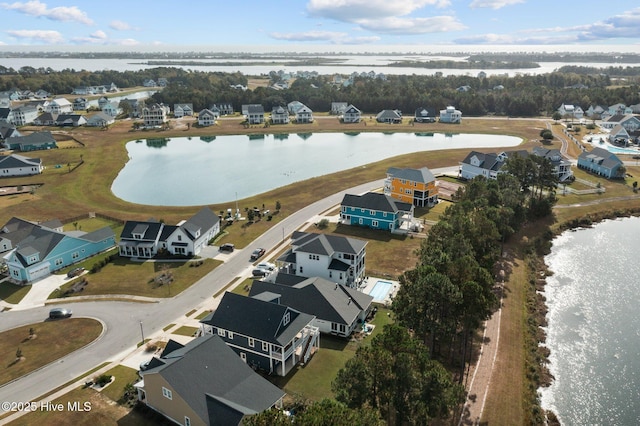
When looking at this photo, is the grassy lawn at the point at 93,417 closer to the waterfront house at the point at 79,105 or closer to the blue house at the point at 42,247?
the blue house at the point at 42,247

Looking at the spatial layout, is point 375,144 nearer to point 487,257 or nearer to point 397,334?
point 487,257

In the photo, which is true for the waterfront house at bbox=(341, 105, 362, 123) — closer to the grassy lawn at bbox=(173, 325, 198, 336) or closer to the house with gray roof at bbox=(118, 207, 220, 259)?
the house with gray roof at bbox=(118, 207, 220, 259)

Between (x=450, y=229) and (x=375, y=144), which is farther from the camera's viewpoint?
(x=375, y=144)

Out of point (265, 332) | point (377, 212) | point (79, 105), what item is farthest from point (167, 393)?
point (79, 105)

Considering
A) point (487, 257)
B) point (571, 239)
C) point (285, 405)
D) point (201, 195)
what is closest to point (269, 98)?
point (201, 195)

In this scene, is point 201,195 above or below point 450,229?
below

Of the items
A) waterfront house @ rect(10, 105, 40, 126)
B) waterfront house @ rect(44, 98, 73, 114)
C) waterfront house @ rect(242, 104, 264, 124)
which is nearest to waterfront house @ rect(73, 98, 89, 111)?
waterfront house @ rect(44, 98, 73, 114)
